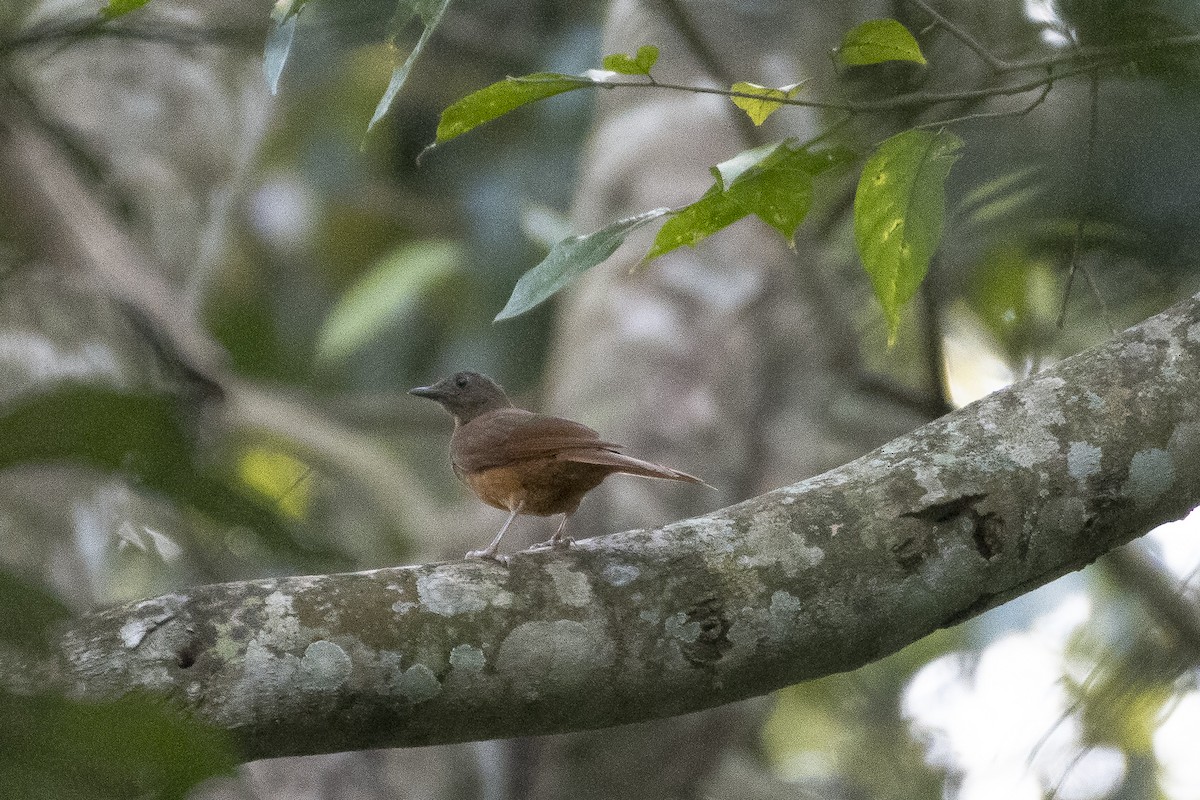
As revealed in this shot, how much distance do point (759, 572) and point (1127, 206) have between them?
143 cm

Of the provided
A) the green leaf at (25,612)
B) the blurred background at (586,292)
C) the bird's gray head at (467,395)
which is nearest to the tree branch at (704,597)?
the blurred background at (586,292)

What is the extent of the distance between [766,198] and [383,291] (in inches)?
174

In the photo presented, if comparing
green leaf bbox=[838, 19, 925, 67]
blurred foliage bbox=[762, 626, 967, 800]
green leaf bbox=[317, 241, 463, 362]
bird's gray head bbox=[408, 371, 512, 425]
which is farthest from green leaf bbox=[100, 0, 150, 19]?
blurred foliage bbox=[762, 626, 967, 800]

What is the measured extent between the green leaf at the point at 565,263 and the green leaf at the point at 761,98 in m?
0.24

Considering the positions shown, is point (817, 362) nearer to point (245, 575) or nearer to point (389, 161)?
point (245, 575)

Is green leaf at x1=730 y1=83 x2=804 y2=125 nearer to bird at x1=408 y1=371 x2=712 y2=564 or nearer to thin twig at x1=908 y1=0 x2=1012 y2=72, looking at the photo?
thin twig at x1=908 y1=0 x2=1012 y2=72

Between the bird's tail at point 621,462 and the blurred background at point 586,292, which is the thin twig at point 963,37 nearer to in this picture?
the blurred background at point 586,292

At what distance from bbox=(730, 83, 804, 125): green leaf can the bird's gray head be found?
2.03 metres

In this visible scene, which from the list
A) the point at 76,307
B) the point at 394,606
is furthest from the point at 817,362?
the point at 394,606

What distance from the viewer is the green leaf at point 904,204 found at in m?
2.08

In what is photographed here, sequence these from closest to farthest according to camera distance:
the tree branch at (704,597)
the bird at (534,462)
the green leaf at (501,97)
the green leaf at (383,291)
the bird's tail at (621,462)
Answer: the tree branch at (704,597) < the green leaf at (501,97) < the bird's tail at (621,462) < the bird at (534,462) < the green leaf at (383,291)

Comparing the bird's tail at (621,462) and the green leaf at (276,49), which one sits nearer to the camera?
the green leaf at (276,49)

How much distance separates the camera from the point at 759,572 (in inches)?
81.6

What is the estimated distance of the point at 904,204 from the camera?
2.10 metres
